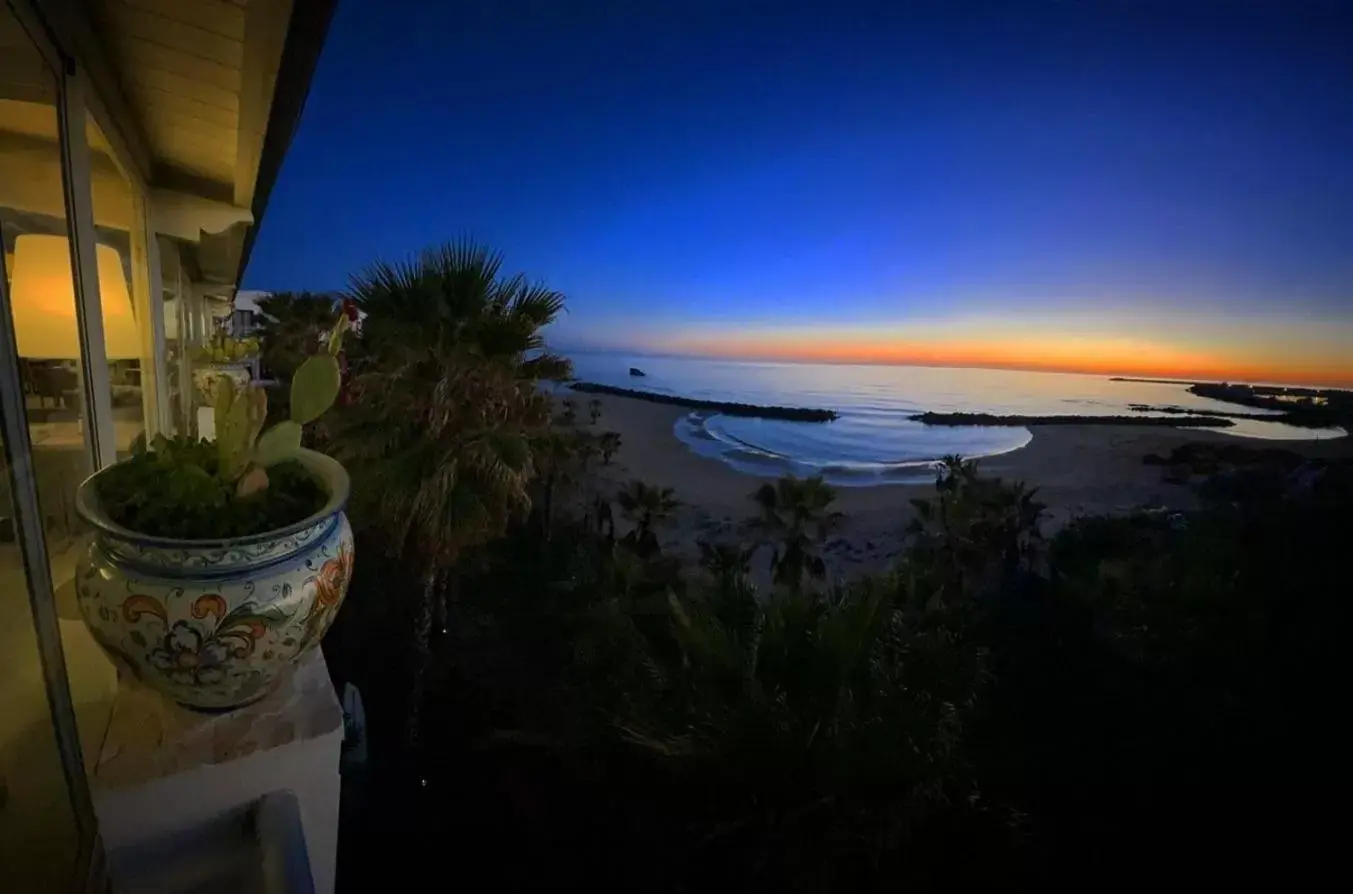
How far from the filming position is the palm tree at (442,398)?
3.40 metres

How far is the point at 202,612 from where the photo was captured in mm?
611

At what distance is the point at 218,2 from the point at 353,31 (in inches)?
143

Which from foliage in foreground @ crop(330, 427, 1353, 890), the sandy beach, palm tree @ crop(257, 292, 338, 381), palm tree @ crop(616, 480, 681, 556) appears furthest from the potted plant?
palm tree @ crop(257, 292, 338, 381)

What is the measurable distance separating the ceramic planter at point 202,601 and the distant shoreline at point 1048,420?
4.37 meters

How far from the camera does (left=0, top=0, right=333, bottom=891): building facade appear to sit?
539mm

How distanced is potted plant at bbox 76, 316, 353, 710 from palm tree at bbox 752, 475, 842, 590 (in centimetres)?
416

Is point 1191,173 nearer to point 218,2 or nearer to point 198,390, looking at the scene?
point 218,2

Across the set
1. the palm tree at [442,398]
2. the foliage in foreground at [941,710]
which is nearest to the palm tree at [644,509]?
the foliage in foreground at [941,710]

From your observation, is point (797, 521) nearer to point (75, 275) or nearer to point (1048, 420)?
point (1048, 420)

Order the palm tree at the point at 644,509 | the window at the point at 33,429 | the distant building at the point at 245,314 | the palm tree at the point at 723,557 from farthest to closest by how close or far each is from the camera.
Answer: the distant building at the point at 245,314 → the palm tree at the point at 644,509 → the palm tree at the point at 723,557 → the window at the point at 33,429

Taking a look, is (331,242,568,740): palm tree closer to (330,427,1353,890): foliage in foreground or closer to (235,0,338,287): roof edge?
(330,427,1353,890): foliage in foreground

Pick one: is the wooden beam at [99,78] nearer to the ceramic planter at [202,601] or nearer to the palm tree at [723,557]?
the ceramic planter at [202,601]

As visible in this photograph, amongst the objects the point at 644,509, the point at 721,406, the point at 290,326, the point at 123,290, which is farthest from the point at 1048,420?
the point at 290,326

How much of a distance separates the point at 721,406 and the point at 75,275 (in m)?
4.37
